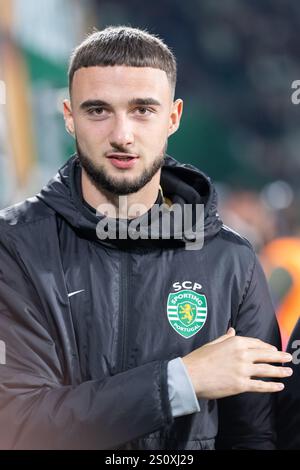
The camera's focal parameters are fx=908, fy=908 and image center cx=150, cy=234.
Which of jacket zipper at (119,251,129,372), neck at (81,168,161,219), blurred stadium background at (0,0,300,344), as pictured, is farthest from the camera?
blurred stadium background at (0,0,300,344)

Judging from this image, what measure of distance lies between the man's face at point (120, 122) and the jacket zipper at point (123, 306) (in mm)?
190

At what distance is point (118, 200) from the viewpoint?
2.45 metres

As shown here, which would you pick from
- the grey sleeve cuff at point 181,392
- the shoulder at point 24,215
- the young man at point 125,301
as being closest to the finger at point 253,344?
the young man at point 125,301

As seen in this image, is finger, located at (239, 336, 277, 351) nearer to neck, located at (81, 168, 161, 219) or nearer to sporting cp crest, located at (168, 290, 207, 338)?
sporting cp crest, located at (168, 290, 207, 338)

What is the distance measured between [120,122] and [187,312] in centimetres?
53

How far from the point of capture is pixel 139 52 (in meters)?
2.39

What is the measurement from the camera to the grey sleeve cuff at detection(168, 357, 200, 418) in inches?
85.0

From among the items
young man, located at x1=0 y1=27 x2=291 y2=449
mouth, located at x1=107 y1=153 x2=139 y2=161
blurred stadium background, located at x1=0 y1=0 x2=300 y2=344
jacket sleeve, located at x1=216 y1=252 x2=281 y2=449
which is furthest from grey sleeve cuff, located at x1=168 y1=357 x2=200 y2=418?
blurred stadium background, located at x1=0 y1=0 x2=300 y2=344

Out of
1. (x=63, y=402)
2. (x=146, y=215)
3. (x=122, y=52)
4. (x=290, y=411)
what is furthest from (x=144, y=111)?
(x=290, y=411)

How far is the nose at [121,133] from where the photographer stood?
2322mm

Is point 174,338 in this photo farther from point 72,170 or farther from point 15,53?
point 15,53

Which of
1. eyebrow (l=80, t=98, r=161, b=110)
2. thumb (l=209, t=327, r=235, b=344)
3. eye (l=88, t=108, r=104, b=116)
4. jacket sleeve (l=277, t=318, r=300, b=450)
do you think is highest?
eyebrow (l=80, t=98, r=161, b=110)

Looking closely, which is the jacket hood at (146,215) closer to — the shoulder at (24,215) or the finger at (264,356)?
the shoulder at (24,215)
